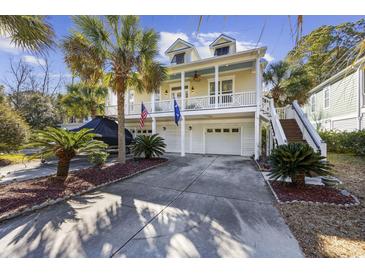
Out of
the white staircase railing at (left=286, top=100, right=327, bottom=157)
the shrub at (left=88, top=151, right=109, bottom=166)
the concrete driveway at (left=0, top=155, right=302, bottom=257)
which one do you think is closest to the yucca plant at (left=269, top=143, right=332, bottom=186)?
the concrete driveway at (left=0, top=155, right=302, bottom=257)

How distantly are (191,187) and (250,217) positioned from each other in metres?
2.24

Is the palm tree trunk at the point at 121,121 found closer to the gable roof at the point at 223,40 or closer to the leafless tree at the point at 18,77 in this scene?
the gable roof at the point at 223,40

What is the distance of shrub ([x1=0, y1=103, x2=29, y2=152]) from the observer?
886 centimetres

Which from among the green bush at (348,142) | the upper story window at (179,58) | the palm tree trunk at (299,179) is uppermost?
the upper story window at (179,58)

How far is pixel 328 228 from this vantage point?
3.00 m

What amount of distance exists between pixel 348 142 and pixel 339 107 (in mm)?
4350

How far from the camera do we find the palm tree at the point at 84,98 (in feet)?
53.2

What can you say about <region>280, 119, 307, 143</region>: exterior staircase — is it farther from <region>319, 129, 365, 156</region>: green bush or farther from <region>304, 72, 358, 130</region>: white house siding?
<region>319, 129, 365, 156</region>: green bush

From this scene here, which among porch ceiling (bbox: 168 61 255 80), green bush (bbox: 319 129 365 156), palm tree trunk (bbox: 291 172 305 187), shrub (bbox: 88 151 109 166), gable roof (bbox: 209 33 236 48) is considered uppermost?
gable roof (bbox: 209 33 236 48)

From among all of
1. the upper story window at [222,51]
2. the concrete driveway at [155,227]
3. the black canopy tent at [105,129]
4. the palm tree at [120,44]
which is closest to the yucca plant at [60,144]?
the concrete driveway at [155,227]

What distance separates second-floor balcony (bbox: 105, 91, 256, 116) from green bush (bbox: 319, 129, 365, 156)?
538 cm

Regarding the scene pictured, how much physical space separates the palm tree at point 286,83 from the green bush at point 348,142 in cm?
507
